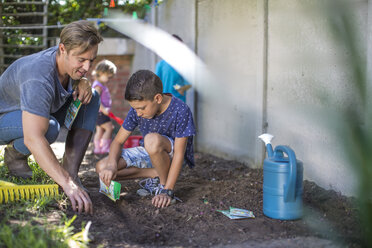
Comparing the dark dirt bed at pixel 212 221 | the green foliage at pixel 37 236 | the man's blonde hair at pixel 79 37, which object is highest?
the man's blonde hair at pixel 79 37

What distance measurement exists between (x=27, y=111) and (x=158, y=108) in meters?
0.94

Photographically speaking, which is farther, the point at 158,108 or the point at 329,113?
the point at 158,108

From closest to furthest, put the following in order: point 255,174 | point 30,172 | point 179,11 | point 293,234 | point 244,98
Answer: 1. point 293,234
2. point 30,172
3. point 255,174
4. point 244,98
5. point 179,11

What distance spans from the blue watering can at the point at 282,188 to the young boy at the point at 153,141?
0.65 meters

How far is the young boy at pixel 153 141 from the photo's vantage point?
264 cm

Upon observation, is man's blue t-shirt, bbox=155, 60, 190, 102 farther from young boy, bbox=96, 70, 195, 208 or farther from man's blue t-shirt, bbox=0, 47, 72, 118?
man's blue t-shirt, bbox=0, 47, 72, 118

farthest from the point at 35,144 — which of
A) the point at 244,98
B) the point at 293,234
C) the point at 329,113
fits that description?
the point at 244,98

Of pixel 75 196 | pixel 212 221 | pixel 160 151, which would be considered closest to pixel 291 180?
pixel 212 221

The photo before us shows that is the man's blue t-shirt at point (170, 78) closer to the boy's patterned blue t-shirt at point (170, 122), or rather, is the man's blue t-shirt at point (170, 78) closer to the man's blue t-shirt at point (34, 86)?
the boy's patterned blue t-shirt at point (170, 122)

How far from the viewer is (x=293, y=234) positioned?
2.10m

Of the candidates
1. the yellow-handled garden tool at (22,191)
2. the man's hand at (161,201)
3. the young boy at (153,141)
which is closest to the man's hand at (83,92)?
the young boy at (153,141)

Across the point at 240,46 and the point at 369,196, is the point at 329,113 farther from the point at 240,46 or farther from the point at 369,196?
the point at 240,46

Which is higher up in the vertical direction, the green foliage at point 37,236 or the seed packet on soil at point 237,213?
the green foliage at point 37,236

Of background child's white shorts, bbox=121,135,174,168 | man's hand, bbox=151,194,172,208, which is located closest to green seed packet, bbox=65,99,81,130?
background child's white shorts, bbox=121,135,174,168
